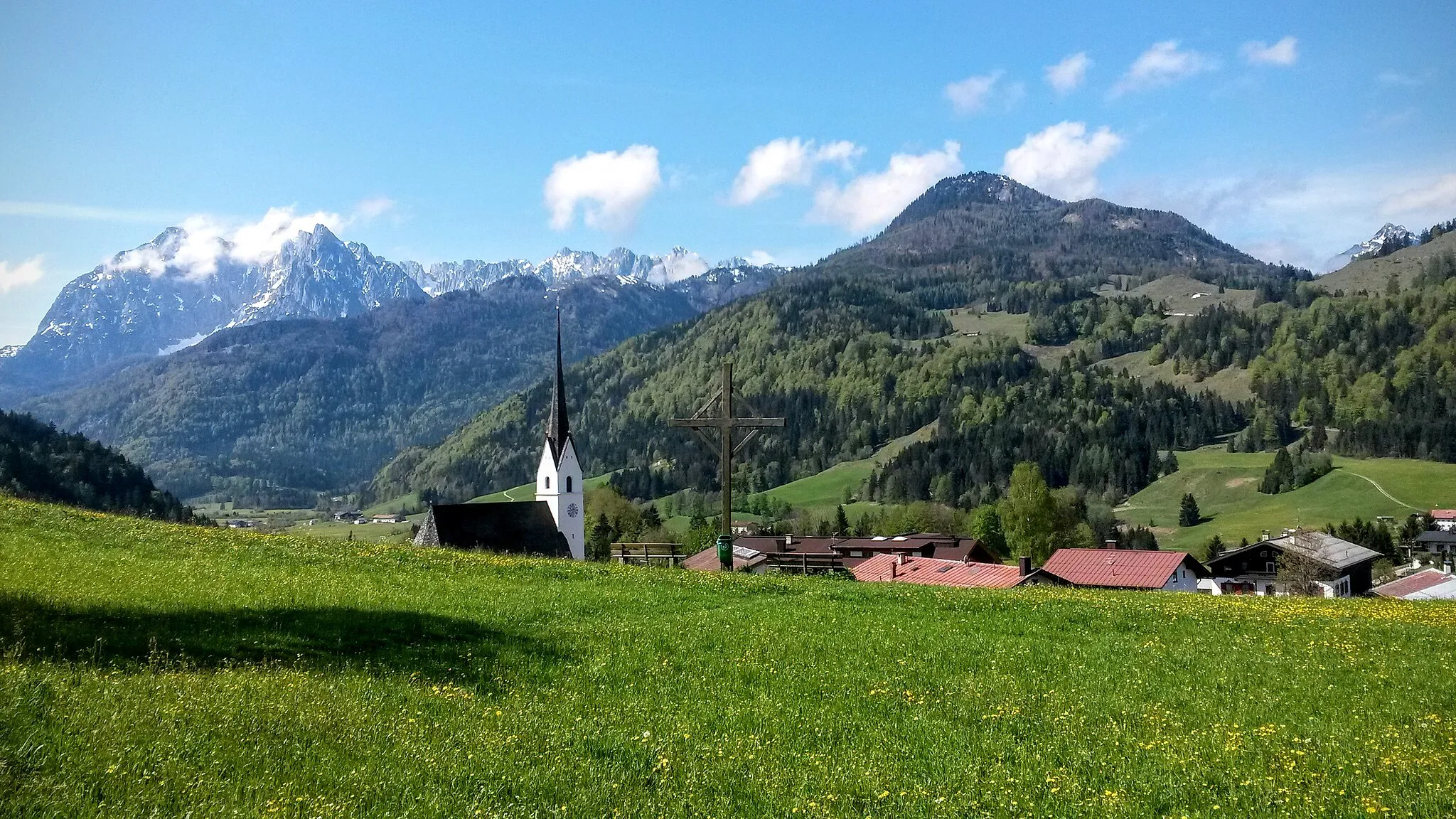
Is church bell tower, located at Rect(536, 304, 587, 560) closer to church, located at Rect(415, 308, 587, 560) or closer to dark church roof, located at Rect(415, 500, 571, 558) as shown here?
church, located at Rect(415, 308, 587, 560)

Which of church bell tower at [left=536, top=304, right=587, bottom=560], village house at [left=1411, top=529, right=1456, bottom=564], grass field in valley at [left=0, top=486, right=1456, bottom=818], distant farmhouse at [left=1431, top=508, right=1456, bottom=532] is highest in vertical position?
church bell tower at [left=536, top=304, right=587, bottom=560]

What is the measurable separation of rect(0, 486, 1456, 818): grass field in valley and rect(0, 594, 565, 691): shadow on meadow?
3.5 inches

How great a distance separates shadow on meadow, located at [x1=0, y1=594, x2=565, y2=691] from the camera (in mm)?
15078

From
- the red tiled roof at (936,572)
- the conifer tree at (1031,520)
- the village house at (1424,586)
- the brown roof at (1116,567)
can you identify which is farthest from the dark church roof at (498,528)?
the village house at (1424,586)

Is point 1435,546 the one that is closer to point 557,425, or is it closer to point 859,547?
point 859,547

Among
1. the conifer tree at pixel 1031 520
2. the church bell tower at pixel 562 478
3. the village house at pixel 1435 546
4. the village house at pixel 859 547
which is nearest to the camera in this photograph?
the church bell tower at pixel 562 478

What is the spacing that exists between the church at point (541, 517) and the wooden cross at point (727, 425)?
34129 mm

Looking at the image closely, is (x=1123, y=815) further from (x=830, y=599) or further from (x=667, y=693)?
(x=830, y=599)

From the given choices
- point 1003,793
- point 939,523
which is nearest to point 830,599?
point 1003,793

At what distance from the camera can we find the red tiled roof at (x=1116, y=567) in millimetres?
91625

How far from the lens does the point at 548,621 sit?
2148 centimetres

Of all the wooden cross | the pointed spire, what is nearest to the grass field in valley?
the wooden cross

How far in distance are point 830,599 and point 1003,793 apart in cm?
1600

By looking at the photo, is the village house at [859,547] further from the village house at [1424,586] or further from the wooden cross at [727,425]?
the wooden cross at [727,425]
